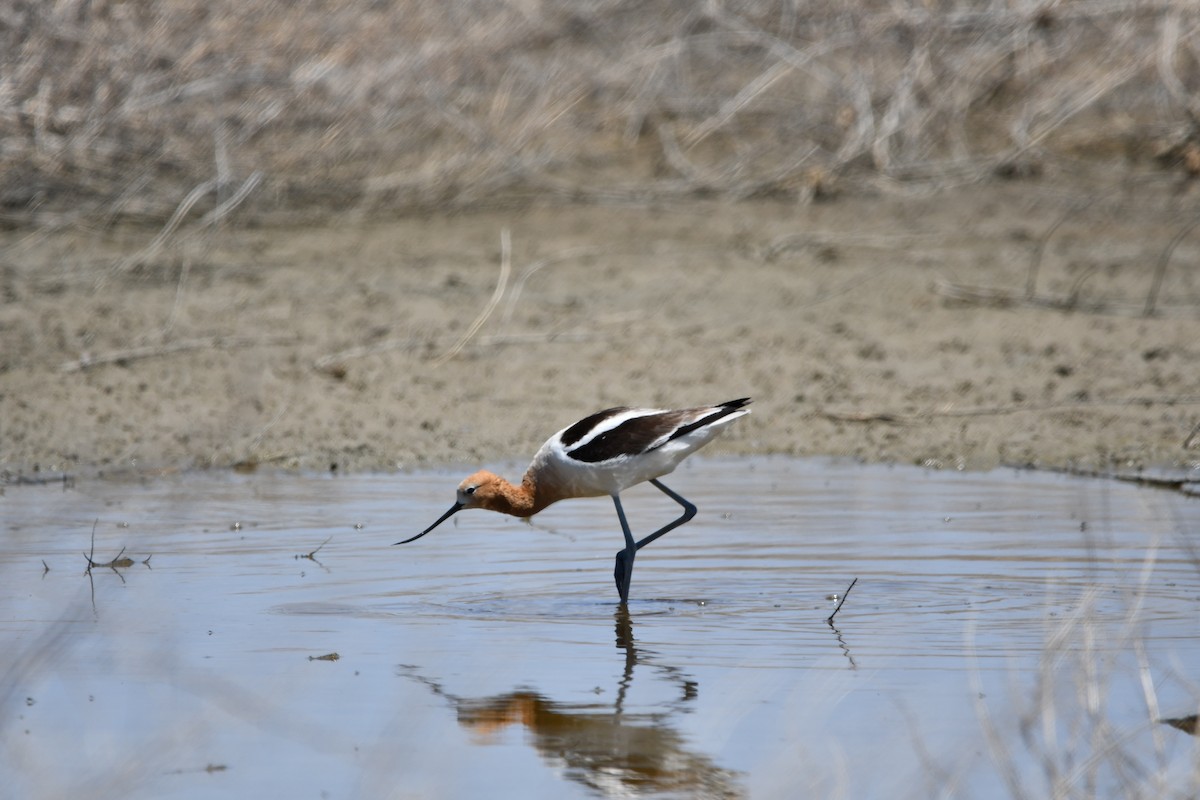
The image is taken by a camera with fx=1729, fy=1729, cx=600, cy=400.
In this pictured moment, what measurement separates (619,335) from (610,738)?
4.86 m

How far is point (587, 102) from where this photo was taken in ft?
36.7

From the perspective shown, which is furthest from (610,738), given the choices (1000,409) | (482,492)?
(1000,409)

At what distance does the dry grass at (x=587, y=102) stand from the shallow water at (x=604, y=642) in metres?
3.24

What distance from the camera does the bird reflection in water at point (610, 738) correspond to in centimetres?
374

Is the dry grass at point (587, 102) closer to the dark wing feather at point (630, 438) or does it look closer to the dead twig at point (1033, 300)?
the dead twig at point (1033, 300)

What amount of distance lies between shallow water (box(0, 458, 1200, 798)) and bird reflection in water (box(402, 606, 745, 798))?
1 centimetres

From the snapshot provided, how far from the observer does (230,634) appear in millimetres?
4953

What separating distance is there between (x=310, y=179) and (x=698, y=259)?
2492 mm

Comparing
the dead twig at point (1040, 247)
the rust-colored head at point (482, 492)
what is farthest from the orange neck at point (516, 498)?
the dead twig at point (1040, 247)

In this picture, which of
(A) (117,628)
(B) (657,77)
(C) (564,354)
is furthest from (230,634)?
(B) (657,77)

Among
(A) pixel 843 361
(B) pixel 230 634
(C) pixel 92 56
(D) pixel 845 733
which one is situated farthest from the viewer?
(C) pixel 92 56

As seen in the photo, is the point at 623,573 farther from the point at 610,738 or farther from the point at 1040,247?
the point at 1040,247

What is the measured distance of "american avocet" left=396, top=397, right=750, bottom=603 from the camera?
567 cm

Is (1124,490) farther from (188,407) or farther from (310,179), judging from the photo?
(310,179)
